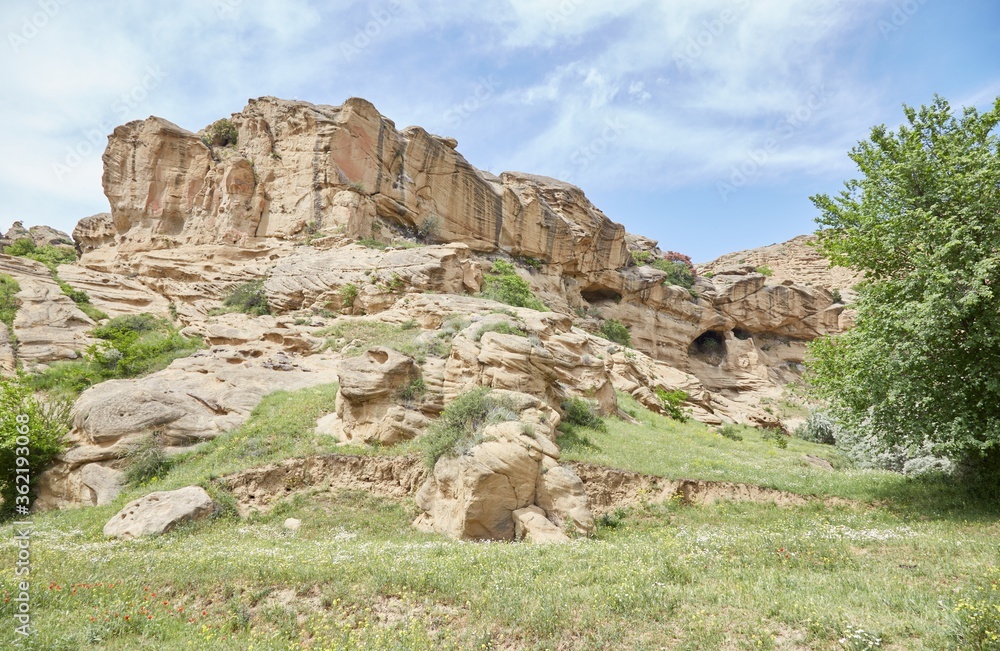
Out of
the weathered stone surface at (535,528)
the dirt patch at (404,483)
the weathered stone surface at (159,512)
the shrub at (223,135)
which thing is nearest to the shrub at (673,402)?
the dirt patch at (404,483)

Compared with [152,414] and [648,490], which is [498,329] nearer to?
[648,490]

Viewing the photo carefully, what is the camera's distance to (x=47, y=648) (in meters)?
5.04

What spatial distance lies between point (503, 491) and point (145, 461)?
10.5 m

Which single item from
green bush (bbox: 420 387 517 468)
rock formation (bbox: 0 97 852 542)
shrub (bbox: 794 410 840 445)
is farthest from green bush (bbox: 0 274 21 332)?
shrub (bbox: 794 410 840 445)

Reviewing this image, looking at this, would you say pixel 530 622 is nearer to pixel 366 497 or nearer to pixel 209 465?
pixel 366 497

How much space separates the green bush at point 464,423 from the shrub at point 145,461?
24.7 ft

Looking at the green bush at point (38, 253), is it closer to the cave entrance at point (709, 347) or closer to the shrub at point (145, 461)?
the shrub at point (145, 461)

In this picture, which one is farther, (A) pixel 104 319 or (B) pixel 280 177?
(B) pixel 280 177

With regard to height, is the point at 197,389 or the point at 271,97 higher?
the point at 271,97

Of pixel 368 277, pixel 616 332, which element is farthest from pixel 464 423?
pixel 616 332

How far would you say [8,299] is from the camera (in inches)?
1051

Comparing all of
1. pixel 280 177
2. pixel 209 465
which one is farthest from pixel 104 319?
pixel 209 465

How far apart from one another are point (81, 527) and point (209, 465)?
2917 millimetres

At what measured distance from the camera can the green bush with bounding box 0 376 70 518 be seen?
1266cm
